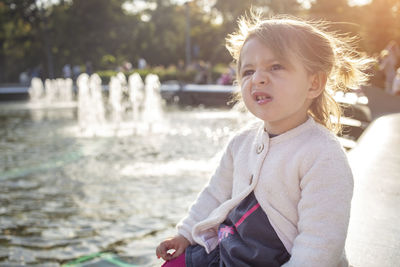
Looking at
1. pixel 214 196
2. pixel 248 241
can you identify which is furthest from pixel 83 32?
pixel 248 241

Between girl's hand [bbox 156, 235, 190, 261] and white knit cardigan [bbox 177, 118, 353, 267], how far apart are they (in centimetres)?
7

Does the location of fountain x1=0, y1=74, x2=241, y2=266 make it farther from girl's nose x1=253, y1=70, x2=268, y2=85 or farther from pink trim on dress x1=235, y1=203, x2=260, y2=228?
girl's nose x1=253, y1=70, x2=268, y2=85

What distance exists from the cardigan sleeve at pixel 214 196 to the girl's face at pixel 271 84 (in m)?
0.31

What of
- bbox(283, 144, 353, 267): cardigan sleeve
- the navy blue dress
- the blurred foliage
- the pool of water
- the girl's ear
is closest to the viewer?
bbox(283, 144, 353, 267): cardigan sleeve

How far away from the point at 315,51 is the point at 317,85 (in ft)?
0.40

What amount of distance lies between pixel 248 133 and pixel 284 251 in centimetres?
50

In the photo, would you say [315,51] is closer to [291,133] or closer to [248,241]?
[291,133]

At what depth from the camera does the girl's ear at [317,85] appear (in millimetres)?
1580

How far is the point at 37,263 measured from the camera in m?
3.37

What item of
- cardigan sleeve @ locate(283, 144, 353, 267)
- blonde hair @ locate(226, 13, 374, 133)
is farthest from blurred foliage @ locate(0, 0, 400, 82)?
cardigan sleeve @ locate(283, 144, 353, 267)

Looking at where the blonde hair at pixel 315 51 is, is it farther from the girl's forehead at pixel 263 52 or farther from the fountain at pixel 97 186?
the fountain at pixel 97 186

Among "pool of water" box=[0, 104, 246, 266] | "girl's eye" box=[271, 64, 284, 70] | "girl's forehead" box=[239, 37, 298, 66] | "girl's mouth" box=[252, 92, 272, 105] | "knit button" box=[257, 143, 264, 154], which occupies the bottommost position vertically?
"pool of water" box=[0, 104, 246, 266]

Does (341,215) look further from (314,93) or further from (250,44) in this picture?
(250,44)

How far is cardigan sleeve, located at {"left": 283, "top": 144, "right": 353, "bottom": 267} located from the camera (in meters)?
1.35
